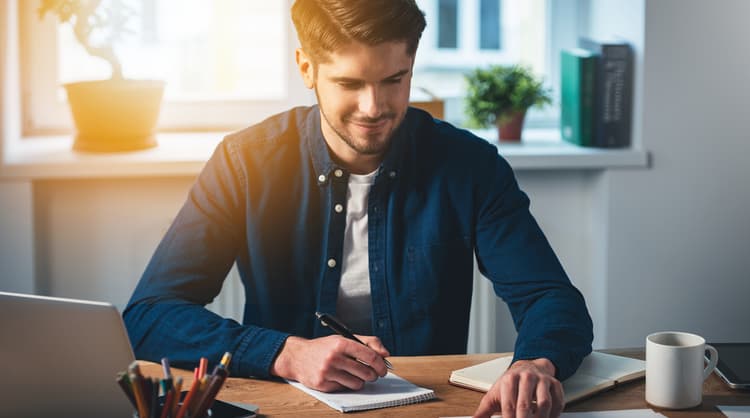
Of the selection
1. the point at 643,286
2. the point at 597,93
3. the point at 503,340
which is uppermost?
the point at 597,93

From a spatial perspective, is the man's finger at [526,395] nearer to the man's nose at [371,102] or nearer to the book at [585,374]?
the book at [585,374]

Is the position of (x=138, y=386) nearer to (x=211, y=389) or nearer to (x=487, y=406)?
(x=211, y=389)

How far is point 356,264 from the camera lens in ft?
6.03

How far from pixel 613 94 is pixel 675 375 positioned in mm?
1396

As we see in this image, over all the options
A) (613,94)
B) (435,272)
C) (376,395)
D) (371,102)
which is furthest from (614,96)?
(376,395)

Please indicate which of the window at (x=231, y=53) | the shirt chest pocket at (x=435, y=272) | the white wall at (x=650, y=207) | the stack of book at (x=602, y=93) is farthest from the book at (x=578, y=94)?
the shirt chest pocket at (x=435, y=272)

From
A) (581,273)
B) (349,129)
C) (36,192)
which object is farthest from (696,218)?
(36,192)

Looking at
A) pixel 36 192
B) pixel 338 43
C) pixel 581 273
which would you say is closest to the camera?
pixel 338 43

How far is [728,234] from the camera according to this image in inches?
104

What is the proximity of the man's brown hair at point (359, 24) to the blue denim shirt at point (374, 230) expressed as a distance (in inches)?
8.0

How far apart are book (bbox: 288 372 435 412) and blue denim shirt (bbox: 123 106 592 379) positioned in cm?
38

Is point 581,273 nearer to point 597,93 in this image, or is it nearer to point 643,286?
point 643,286

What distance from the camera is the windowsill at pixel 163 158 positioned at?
249 cm

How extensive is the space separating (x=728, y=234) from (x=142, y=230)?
1.53 metres
